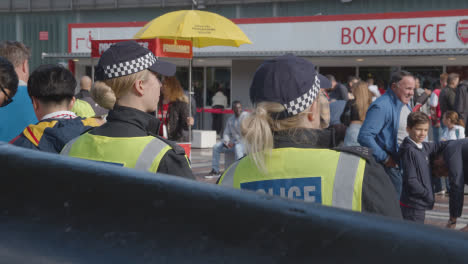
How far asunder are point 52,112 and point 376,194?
81.8 inches

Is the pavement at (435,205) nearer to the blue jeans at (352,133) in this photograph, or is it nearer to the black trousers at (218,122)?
the blue jeans at (352,133)

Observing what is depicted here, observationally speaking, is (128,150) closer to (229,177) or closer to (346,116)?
(229,177)

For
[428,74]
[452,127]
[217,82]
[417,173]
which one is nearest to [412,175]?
[417,173]

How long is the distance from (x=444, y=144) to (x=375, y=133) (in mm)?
680

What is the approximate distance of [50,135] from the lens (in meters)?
3.13

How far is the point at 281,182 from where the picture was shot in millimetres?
2184

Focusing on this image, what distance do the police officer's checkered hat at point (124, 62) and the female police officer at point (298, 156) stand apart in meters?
0.74

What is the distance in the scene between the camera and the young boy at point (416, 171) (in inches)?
200

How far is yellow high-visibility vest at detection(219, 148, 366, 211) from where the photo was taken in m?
2.04

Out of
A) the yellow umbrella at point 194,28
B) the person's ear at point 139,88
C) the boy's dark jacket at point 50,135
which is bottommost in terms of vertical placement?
the boy's dark jacket at point 50,135

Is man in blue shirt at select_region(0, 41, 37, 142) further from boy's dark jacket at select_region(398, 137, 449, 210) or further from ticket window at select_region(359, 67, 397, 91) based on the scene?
ticket window at select_region(359, 67, 397, 91)

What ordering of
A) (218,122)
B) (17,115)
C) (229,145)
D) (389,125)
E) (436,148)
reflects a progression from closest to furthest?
(17,115) < (436,148) < (389,125) < (229,145) < (218,122)

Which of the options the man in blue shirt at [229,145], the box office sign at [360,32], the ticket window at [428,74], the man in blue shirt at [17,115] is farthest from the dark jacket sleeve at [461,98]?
the man in blue shirt at [17,115]

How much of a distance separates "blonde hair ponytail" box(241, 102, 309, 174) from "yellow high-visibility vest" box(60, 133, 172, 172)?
42cm
